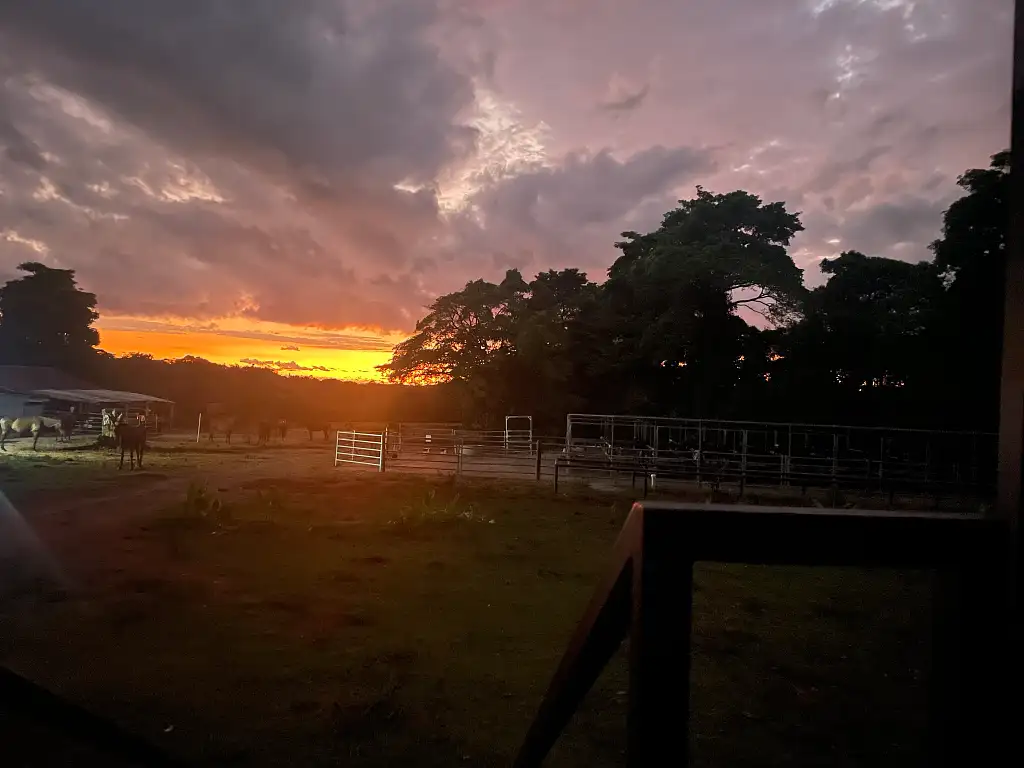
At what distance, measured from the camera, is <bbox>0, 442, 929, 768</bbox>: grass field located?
375cm

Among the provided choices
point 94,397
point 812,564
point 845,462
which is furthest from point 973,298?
point 94,397

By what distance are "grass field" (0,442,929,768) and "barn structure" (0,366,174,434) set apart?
26.1m

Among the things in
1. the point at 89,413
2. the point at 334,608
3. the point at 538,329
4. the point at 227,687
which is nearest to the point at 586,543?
the point at 334,608

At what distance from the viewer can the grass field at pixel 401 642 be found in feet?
12.3

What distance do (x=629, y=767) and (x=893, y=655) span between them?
550 centimetres

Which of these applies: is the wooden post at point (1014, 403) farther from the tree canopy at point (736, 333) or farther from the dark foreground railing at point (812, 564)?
the tree canopy at point (736, 333)

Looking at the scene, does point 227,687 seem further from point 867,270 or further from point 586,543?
point 867,270

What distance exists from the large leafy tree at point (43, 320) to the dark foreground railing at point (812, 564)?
166ft

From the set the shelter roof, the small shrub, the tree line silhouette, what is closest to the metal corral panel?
the shelter roof

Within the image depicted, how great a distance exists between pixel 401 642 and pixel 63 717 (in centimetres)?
399

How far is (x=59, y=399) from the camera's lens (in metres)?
32.5

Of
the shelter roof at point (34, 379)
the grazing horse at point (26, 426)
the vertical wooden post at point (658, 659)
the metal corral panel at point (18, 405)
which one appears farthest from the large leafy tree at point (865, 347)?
the shelter roof at point (34, 379)

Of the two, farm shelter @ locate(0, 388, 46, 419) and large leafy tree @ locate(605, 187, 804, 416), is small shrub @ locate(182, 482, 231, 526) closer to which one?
large leafy tree @ locate(605, 187, 804, 416)

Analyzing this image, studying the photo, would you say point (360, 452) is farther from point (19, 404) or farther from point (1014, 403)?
point (19, 404)
